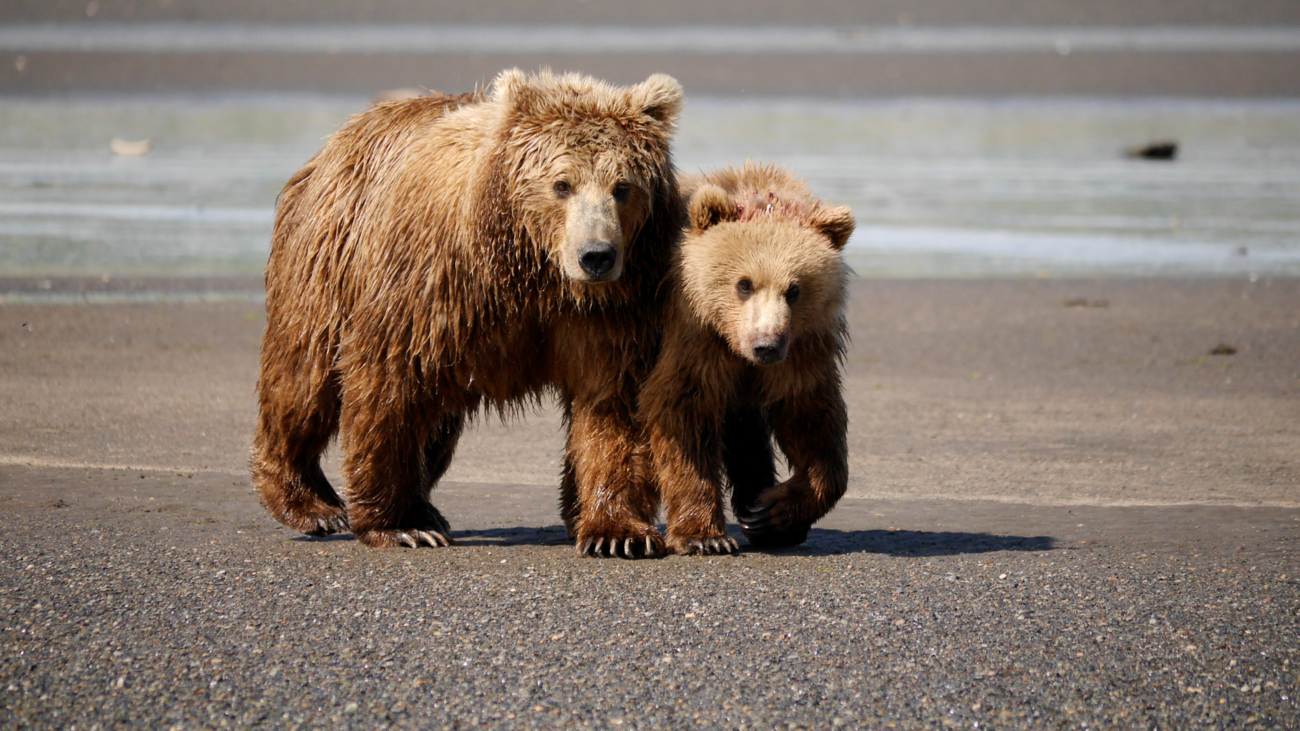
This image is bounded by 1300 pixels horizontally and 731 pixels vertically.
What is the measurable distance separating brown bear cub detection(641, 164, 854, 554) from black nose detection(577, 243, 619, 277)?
0.41 metres

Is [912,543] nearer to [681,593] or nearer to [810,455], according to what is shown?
[810,455]

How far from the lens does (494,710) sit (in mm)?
3471

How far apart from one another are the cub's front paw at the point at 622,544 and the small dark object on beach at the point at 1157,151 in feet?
70.9

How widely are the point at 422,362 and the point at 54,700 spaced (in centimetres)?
173

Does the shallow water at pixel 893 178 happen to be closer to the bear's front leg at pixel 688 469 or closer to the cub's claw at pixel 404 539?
the cub's claw at pixel 404 539

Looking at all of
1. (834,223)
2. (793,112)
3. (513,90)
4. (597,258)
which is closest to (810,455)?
(834,223)

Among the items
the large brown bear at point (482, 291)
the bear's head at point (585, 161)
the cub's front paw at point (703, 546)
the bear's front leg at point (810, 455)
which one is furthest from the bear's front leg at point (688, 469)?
the bear's head at point (585, 161)

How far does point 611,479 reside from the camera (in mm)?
4898

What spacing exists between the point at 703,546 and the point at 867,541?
0.78 metres

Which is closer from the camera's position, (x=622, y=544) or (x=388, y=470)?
(x=622, y=544)

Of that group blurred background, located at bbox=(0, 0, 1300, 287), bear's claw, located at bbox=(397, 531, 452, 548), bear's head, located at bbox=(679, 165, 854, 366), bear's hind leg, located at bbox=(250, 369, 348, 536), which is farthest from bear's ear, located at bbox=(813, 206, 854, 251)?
blurred background, located at bbox=(0, 0, 1300, 287)

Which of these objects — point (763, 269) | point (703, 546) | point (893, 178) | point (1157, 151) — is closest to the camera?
point (763, 269)

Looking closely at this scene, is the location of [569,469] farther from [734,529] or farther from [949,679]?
[949,679]

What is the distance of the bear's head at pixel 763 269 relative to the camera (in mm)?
4555
